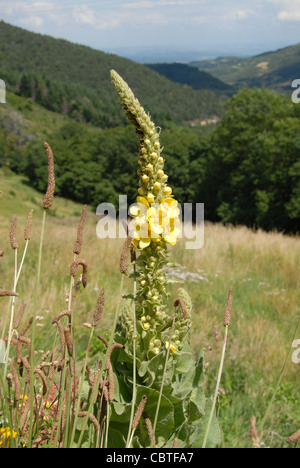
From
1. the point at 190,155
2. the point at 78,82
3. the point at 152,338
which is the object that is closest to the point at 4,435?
the point at 152,338

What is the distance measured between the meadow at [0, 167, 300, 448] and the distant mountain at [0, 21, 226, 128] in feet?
368

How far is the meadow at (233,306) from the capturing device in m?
3.63

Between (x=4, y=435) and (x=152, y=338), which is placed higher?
(x=152, y=338)

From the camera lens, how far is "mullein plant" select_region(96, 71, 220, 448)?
1.53 metres

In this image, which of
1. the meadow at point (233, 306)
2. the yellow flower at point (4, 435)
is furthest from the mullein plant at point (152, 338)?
the yellow flower at point (4, 435)

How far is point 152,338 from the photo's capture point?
5.61 feet

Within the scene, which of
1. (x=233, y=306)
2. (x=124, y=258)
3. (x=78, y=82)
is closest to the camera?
(x=124, y=258)

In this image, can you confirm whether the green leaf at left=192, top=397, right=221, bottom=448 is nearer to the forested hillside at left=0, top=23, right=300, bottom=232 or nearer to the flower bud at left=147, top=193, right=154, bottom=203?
the flower bud at left=147, top=193, right=154, bottom=203

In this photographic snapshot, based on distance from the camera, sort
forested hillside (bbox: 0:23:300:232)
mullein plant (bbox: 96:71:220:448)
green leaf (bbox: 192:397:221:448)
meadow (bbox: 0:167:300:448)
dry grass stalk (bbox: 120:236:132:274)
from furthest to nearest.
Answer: forested hillside (bbox: 0:23:300:232), meadow (bbox: 0:167:300:448), green leaf (bbox: 192:397:221:448), mullein plant (bbox: 96:71:220:448), dry grass stalk (bbox: 120:236:132:274)

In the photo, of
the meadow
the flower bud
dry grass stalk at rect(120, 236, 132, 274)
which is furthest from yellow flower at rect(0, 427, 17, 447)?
the flower bud

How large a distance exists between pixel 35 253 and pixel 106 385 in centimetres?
603

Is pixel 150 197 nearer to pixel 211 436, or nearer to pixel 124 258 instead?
pixel 124 258

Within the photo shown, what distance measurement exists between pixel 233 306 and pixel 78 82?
165 metres

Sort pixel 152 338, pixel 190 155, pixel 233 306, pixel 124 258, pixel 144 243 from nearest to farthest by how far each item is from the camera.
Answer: pixel 124 258 < pixel 144 243 < pixel 152 338 < pixel 233 306 < pixel 190 155
